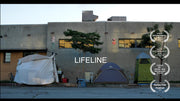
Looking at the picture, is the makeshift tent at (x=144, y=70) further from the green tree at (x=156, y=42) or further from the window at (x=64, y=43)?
the window at (x=64, y=43)

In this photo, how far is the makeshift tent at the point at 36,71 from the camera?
16.3 metres

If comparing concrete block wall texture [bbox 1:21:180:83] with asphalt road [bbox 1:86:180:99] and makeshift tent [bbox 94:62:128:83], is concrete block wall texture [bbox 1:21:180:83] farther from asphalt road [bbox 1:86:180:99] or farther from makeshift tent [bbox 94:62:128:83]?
asphalt road [bbox 1:86:180:99]

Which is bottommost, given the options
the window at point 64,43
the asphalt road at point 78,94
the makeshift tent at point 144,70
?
the asphalt road at point 78,94

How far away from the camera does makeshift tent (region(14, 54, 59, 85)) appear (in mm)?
16266

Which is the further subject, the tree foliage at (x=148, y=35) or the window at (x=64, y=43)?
the window at (x=64, y=43)

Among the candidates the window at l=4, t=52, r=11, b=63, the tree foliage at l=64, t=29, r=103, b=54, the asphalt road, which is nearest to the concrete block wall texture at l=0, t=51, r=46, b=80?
the window at l=4, t=52, r=11, b=63

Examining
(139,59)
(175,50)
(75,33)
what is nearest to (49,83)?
(75,33)

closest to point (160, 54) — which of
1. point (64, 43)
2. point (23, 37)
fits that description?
point (64, 43)

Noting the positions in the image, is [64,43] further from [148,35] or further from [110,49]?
[148,35]

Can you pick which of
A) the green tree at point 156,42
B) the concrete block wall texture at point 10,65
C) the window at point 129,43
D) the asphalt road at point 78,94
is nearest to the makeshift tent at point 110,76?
the green tree at point 156,42

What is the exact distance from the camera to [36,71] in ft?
53.7

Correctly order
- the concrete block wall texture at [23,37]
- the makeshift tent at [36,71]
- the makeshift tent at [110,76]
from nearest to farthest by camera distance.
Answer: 1. the makeshift tent at [36,71]
2. the makeshift tent at [110,76]
3. the concrete block wall texture at [23,37]

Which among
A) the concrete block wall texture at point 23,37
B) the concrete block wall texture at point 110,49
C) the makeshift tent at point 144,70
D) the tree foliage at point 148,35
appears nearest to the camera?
the makeshift tent at point 144,70

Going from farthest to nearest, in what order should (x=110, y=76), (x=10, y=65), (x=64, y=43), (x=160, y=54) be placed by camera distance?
(x=10, y=65) < (x=64, y=43) < (x=160, y=54) < (x=110, y=76)
